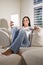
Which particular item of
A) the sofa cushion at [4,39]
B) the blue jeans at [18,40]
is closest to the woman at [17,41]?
the blue jeans at [18,40]

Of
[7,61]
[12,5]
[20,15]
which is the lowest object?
[7,61]

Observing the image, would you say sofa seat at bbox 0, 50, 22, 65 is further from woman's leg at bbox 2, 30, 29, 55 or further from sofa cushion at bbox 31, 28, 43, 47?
sofa cushion at bbox 31, 28, 43, 47

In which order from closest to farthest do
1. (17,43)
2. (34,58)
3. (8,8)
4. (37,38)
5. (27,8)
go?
(34,58), (17,43), (37,38), (27,8), (8,8)

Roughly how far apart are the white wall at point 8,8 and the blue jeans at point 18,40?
250 cm

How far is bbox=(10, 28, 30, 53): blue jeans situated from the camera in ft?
7.05

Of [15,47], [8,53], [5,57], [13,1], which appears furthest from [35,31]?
[13,1]

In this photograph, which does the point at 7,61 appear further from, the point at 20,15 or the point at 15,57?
the point at 20,15

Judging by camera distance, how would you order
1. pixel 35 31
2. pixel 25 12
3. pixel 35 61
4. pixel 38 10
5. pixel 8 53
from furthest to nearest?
pixel 25 12
pixel 38 10
pixel 35 31
pixel 8 53
pixel 35 61

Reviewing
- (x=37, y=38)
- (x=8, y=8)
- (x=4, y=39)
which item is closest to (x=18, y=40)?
(x=4, y=39)

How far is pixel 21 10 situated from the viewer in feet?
16.3

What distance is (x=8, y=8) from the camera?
16.1ft

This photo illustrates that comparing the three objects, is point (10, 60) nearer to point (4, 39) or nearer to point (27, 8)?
point (4, 39)

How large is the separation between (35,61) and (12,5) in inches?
137

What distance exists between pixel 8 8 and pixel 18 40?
2920mm
